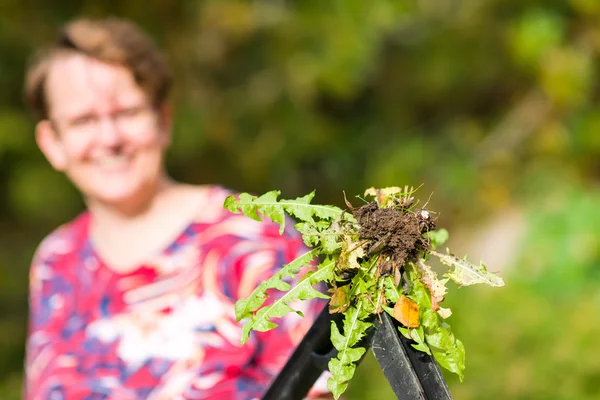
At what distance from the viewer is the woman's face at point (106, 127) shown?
6.87ft

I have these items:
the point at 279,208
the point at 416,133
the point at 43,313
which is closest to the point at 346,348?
the point at 279,208

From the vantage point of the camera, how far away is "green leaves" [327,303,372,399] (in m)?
1.16

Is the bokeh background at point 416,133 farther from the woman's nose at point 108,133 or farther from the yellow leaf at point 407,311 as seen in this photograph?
the yellow leaf at point 407,311

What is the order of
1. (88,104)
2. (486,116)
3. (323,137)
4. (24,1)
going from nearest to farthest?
(88,104), (24,1), (323,137), (486,116)

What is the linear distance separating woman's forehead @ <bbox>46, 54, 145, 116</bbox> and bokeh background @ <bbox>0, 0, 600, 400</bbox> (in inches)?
82.5

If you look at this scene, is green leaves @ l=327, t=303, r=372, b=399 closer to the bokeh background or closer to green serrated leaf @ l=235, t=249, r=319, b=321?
green serrated leaf @ l=235, t=249, r=319, b=321

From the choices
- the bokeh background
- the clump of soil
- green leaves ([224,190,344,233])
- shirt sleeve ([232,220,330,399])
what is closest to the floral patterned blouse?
shirt sleeve ([232,220,330,399])

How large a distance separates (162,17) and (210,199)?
8.80 feet

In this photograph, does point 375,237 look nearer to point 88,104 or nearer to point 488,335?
point 88,104

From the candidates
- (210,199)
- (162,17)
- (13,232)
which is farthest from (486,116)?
(210,199)

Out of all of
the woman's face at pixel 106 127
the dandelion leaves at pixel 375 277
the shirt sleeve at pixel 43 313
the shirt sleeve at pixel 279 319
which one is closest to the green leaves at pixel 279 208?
the dandelion leaves at pixel 375 277

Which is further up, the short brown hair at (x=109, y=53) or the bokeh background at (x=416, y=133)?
the bokeh background at (x=416, y=133)

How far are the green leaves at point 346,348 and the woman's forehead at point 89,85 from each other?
1.16m

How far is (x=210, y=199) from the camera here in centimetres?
211
